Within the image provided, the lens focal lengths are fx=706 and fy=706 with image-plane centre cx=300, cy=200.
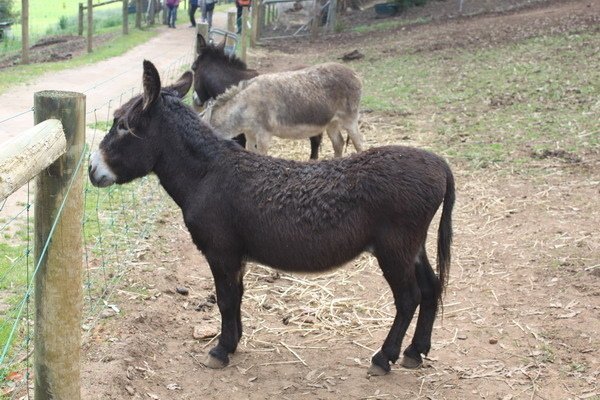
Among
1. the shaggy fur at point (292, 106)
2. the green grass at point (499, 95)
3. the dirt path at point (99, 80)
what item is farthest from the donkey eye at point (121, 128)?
the green grass at point (499, 95)

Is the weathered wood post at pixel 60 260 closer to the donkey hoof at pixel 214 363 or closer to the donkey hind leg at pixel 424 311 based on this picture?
the donkey hoof at pixel 214 363

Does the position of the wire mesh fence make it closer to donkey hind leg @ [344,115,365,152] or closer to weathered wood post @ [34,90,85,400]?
weathered wood post @ [34,90,85,400]

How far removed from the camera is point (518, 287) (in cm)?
551

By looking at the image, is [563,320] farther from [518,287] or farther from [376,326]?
[376,326]

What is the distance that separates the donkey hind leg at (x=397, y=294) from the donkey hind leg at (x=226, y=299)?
2.87 feet

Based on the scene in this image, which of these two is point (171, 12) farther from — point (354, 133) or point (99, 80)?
point (354, 133)

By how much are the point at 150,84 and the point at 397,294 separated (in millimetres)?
1930

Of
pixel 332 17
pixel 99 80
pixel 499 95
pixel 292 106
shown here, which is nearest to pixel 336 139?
pixel 292 106

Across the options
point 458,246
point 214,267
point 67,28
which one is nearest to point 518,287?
point 458,246

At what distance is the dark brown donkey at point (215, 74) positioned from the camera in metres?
9.15

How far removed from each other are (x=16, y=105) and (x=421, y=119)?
21.8ft

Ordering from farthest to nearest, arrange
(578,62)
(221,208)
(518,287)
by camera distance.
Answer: (578,62) → (518,287) → (221,208)

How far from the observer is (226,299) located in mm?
4355

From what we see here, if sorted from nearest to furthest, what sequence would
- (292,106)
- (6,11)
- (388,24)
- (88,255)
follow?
(88,255)
(292,106)
(388,24)
(6,11)
